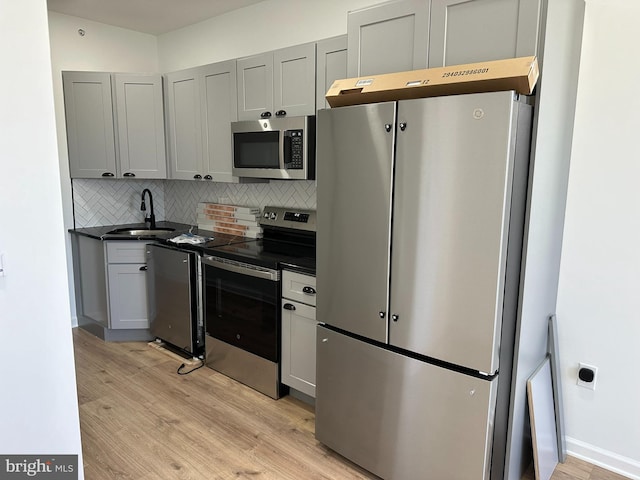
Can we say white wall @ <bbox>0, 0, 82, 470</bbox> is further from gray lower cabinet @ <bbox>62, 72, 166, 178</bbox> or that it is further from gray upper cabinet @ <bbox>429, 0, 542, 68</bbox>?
gray lower cabinet @ <bbox>62, 72, 166, 178</bbox>

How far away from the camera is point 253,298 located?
2.97 meters

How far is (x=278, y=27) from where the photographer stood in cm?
340

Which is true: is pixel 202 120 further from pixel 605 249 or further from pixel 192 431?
pixel 605 249

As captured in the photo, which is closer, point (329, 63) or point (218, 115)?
point (329, 63)

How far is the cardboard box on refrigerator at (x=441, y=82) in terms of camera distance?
1.61 m

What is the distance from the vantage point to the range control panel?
3.28m

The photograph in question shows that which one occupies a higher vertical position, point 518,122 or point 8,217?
point 518,122

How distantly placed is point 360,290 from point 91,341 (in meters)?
2.90

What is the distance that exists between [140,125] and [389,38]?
2.67 metres

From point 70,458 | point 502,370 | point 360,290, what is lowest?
point 70,458

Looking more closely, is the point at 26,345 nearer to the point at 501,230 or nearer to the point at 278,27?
the point at 501,230

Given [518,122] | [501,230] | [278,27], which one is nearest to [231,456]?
[501,230]

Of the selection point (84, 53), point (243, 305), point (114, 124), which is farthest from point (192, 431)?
point (84, 53)

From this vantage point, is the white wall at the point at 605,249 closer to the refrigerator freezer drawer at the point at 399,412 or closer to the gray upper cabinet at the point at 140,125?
the refrigerator freezer drawer at the point at 399,412
